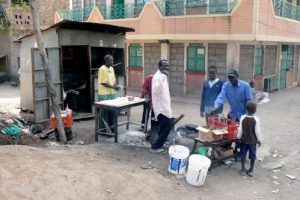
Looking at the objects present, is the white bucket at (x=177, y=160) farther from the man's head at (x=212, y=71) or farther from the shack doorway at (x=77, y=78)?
the shack doorway at (x=77, y=78)

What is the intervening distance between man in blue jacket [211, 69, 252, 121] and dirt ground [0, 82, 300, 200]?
3.48ft

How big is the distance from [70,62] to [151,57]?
6.15 metres

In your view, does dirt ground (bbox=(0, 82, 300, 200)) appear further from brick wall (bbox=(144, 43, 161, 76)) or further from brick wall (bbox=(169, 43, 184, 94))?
brick wall (bbox=(144, 43, 161, 76))

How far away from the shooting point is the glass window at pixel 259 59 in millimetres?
16406

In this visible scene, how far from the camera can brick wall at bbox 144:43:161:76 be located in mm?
17781

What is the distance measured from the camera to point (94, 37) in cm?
1123

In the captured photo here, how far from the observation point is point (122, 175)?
19.2 feet

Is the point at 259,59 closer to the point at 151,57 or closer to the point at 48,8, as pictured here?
the point at 151,57

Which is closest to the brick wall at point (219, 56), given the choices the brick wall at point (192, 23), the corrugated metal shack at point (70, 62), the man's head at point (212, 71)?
the brick wall at point (192, 23)

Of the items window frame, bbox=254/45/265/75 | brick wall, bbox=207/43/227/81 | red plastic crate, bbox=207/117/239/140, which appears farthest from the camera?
window frame, bbox=254/45/265/75

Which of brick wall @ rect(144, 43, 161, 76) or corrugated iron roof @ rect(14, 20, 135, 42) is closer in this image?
corrugated iron roof @ rect(14, 20, 135, 42)

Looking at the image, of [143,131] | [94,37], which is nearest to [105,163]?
[143,131]

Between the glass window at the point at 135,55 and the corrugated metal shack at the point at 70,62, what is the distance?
5.84 meters

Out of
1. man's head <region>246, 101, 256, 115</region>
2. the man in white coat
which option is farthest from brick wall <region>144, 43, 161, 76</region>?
man's head <region>246, 101, 256, 115</region>
